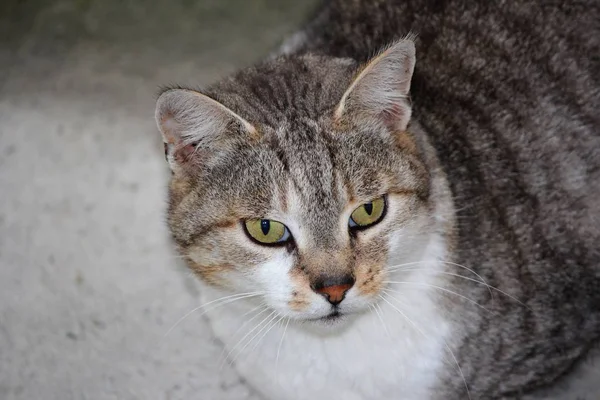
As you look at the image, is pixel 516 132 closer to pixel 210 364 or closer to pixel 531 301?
pixel 531 301

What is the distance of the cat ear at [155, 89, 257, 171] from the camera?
1.76m

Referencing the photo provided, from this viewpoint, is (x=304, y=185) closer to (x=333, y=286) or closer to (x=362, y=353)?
(x=333, y=286)

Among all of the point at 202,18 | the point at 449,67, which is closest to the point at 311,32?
the point at 449,67

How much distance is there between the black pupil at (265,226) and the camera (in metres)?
1.78

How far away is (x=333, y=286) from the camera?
1739 mm

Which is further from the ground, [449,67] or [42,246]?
[449,67]

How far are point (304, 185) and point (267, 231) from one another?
130 millimetres

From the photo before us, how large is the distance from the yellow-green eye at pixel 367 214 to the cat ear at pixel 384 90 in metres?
0.20

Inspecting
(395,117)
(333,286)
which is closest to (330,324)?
(333,286)

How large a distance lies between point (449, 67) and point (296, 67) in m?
0.49

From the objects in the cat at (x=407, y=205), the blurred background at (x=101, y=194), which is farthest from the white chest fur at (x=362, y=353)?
the blurred background at (x=101, y=194)

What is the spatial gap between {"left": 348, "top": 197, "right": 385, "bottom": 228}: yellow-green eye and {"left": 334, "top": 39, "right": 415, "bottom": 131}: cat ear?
0.65ft

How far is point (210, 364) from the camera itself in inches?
97.1

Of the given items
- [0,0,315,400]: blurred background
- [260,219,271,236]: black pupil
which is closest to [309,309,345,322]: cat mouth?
[260,219,271,236]: black pupil
